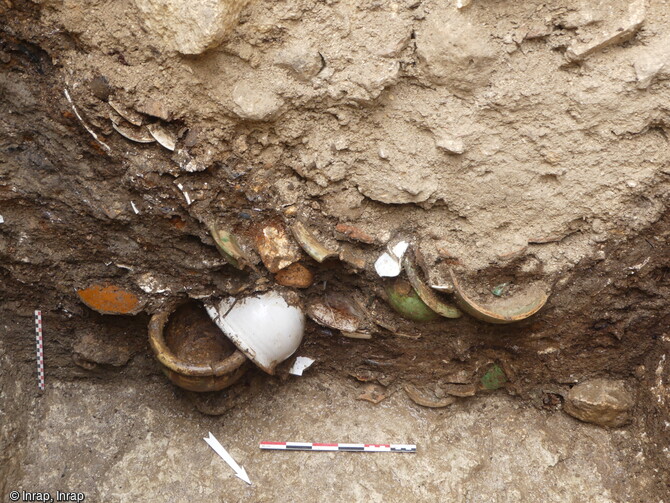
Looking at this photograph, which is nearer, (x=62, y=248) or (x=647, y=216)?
(x=647, y=216)

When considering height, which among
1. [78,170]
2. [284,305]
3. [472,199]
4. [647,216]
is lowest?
[284,305]

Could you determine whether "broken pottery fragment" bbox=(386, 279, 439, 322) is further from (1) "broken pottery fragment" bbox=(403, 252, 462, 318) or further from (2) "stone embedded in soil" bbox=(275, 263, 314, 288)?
(2) "stone embedded in soil" bbox=(275, 263, 314, 288)

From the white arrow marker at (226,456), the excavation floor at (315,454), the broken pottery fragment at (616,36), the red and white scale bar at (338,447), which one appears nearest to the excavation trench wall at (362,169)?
the broken pottery fragment at (616,36)

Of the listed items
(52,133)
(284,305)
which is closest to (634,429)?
(284,305)

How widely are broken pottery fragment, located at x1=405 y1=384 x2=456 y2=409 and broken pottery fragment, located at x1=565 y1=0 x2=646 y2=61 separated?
1230mm

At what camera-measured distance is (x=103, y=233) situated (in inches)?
79.7

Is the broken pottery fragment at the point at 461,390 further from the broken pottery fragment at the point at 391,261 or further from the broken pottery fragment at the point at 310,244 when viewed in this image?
the broken pottery fragment at the point at 310,244

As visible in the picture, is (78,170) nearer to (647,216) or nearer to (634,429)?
(647,216)

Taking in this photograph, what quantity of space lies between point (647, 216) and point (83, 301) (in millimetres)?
1780

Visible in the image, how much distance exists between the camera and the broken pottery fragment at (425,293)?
2018 mm

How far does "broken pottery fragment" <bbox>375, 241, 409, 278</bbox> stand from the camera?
2.03 meters

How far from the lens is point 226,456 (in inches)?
88.3

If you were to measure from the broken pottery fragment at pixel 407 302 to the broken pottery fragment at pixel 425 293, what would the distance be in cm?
3

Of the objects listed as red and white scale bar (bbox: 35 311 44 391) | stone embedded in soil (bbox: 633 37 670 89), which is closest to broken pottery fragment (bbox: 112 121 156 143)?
red and white scale bar (bbox: 35 311 44 391)
